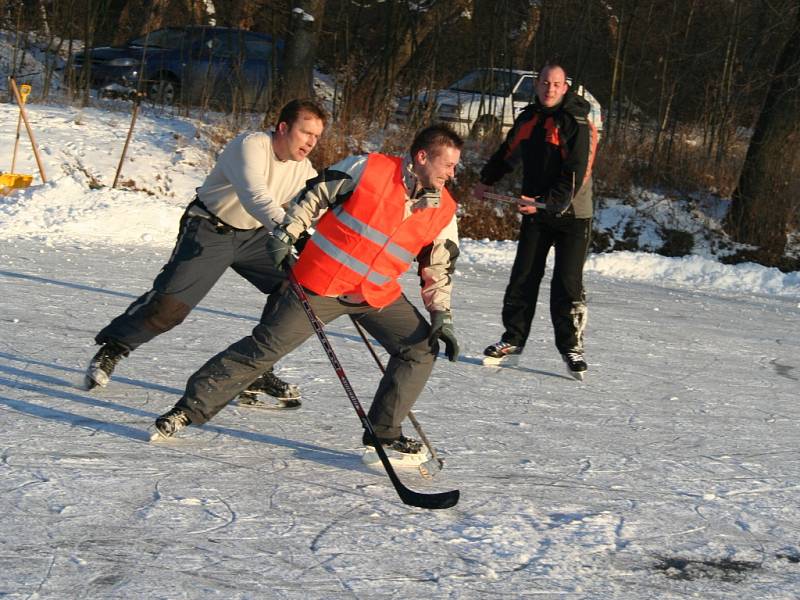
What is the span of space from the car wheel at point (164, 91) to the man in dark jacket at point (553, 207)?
9656 millimetres

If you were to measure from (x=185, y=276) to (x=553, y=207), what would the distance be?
2.12 meters

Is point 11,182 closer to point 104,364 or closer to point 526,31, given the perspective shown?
point 104,364

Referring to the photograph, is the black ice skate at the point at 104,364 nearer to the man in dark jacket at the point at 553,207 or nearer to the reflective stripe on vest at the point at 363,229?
the reflective stripe on vest at the point at 363,229

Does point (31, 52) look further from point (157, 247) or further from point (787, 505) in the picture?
point (787, 505)

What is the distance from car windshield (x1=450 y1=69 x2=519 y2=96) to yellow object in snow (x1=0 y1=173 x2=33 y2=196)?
7.18 meters

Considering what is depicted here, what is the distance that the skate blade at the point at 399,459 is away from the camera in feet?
13.8

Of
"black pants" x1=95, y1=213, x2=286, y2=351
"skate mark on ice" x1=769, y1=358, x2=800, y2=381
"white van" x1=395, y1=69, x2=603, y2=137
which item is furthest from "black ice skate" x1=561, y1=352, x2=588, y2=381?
"white van" x1=395, y1=69, x2=603, y2=137

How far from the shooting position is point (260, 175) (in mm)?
4703

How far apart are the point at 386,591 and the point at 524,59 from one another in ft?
50.4

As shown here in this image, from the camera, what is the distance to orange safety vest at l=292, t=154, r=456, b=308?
399cm

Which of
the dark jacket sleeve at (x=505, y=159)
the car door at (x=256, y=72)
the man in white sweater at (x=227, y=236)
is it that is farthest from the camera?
the car door at (x=256, y=72)

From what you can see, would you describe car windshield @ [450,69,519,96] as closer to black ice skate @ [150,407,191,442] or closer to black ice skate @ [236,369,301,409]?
black ice skate @ [236,369,301,409]

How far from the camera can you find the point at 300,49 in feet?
48.1

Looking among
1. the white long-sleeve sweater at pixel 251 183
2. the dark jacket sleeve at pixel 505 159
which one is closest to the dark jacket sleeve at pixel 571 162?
the dark jacket sleeve at pixel 505 159
